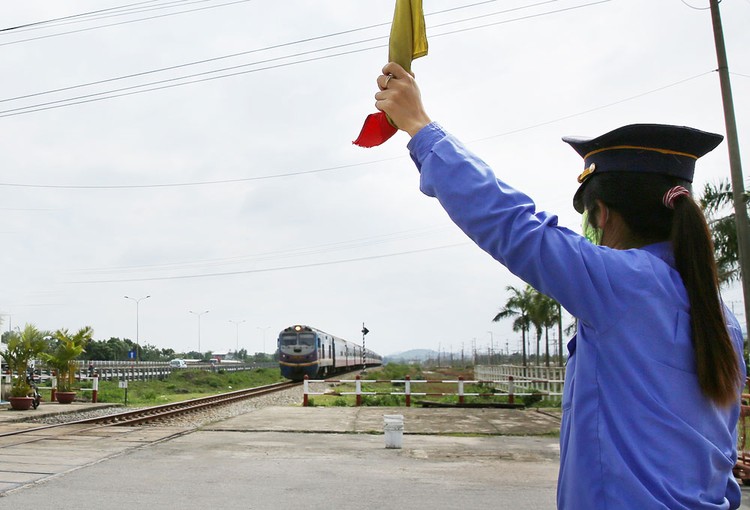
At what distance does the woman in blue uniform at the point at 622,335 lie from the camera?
1244 mm

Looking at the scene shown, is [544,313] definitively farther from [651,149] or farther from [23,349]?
[651,149]

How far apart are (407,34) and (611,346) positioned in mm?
713

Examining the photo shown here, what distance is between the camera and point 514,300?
3503 centimetres

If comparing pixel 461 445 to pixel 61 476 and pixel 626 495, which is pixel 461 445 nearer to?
pixel 61 476

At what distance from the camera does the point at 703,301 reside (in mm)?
1354

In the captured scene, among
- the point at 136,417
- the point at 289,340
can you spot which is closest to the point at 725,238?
the point at 136,417

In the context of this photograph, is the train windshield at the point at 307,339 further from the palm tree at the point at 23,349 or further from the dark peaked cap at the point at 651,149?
the dark peaked cap at the point at 651,149

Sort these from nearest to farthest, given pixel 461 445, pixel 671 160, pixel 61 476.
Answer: pixel 671 160, pixel 61 476, pixel 461 445

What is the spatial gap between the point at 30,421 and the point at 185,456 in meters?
8.04

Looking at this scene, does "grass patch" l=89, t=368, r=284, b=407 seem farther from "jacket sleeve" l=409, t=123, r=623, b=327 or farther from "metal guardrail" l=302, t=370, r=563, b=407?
"jacket sleeve" l=409, t=123, r=623, b=327

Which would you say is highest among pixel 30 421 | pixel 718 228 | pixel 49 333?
pixel 718 228

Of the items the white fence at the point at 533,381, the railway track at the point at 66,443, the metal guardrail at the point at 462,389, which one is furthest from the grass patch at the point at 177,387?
the white fence at the point at 533,381

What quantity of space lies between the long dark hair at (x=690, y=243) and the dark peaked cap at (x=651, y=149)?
0.02 meters

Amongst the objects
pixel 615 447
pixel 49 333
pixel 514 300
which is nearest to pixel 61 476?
pixel 615 447
